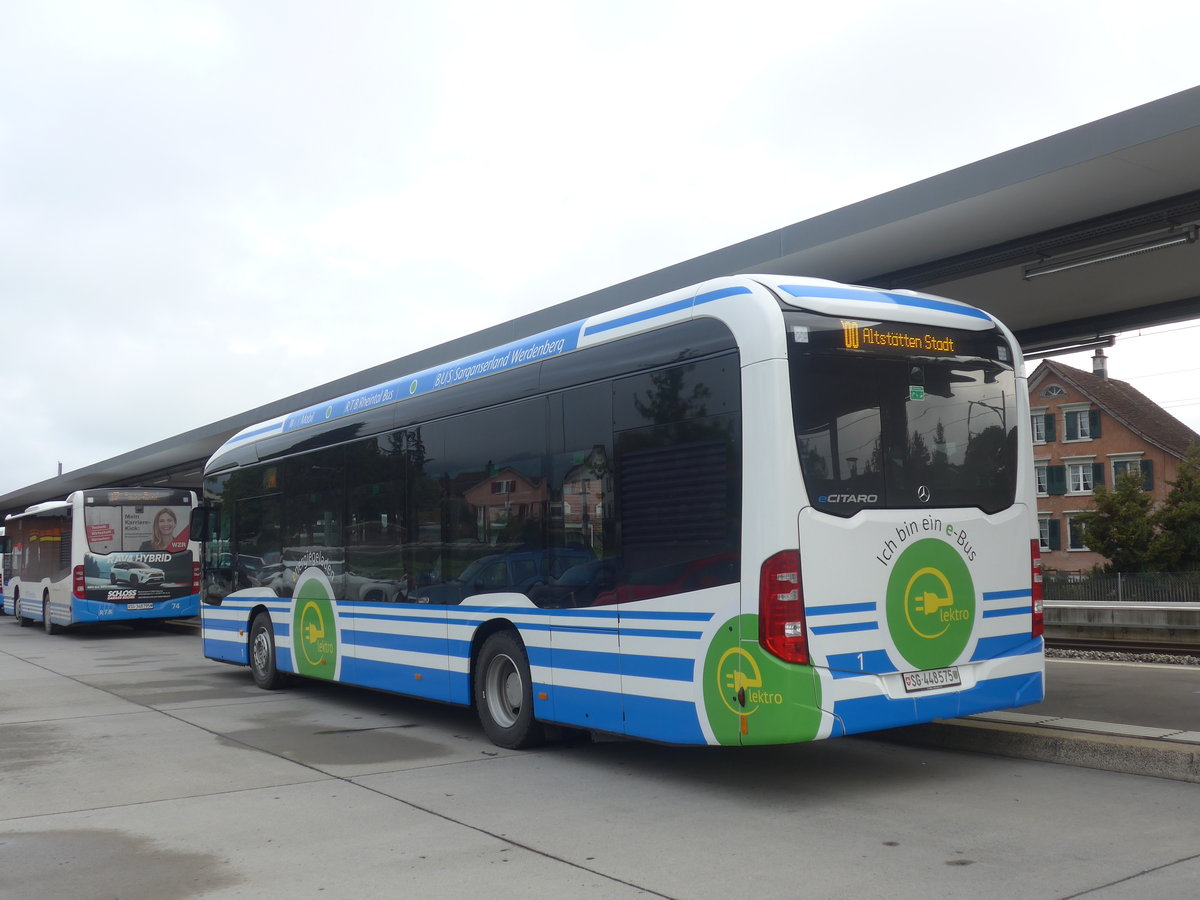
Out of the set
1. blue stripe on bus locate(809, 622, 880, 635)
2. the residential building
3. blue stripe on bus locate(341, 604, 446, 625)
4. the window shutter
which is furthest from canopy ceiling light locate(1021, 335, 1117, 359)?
the window shutter

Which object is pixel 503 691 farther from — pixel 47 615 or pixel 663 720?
pixel 47 615

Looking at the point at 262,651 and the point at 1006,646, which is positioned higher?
the point at 1006,646

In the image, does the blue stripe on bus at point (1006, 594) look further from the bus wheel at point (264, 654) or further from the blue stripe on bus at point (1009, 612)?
the bus wheel at point (264, 654)

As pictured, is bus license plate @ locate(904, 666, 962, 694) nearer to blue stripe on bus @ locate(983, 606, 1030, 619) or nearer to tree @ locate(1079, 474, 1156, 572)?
blue stripe on bus @ locate(983, 606, 1030, 619)

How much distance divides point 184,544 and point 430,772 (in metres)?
18.8

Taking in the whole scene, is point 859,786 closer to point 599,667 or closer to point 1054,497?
point 599,667

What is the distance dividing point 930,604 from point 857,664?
75 centimetres

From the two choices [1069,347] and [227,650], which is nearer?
[227,650]

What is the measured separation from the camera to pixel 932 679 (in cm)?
726

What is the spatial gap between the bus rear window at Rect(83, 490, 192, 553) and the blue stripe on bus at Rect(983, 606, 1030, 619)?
21043 millimetres

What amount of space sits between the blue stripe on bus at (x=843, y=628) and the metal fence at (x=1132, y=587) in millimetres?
23278

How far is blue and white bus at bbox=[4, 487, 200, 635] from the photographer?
24938 mm

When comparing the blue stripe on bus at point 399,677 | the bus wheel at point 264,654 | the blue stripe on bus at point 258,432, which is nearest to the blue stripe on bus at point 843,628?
the blue stripe on bus at point 399,677

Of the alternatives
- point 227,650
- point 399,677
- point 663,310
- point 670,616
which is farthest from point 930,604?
point 227,650
